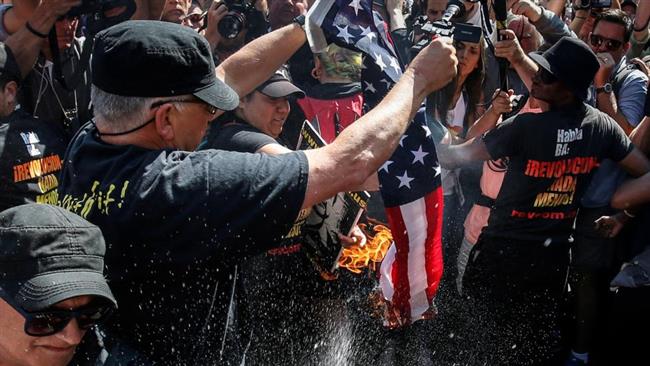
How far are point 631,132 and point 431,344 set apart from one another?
190 cm

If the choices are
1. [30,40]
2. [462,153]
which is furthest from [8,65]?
[462,153]

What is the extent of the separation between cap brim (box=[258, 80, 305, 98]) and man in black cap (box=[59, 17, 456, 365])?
166cm

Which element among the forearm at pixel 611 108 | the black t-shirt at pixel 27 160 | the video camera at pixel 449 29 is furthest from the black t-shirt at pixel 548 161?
the black t-shirt at pixel 27 160

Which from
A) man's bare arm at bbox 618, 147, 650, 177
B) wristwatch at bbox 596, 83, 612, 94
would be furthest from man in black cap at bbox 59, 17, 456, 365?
wristwatch at bbox 596, 83, 612, 94

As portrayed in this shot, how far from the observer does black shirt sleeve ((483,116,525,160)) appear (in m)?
4.36

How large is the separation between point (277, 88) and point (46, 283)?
2.35 metres

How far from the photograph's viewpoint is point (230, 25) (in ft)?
16.2

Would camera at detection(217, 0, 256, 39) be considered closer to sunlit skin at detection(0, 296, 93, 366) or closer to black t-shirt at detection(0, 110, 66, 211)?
black t-shirt at detection(0, 110, 66, 211)

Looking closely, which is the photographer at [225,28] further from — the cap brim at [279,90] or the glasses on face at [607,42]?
the glasses on face at [607,42]

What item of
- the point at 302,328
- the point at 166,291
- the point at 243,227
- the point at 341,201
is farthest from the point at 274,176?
the point at 302,328

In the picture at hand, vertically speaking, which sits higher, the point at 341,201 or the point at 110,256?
the point at 110,256

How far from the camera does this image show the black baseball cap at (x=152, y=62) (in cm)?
213

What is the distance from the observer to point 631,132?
5.00 metres

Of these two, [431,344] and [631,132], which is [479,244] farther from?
[631,132]
